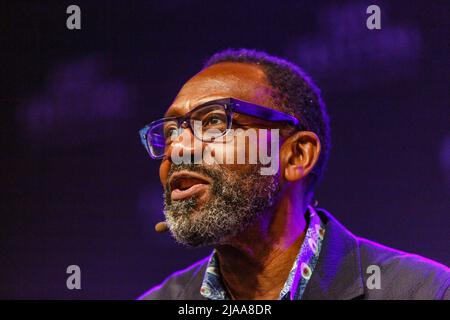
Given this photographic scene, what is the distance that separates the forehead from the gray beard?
0.25 meters

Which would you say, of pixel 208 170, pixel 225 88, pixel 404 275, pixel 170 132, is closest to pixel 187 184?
pixel 208 170

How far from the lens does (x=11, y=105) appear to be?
110 inches

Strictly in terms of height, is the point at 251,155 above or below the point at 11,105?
below

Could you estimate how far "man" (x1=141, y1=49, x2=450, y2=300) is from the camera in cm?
209

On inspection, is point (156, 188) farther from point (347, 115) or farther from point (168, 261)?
point (347, 115)

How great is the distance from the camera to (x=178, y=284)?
8.50ft

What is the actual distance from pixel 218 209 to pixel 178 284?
25.5 inches

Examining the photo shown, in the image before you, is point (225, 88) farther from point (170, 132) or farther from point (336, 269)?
point (336, 269)

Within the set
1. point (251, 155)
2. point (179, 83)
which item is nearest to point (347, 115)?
point (251, 155)

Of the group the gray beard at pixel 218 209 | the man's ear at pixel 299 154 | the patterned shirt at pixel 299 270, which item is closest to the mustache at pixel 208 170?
the gray beard at pixel 218 209

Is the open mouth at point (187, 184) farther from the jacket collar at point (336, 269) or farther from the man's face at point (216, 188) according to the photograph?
the jacket collar at point (336, 269)

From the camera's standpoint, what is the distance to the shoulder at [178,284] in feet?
8.31
